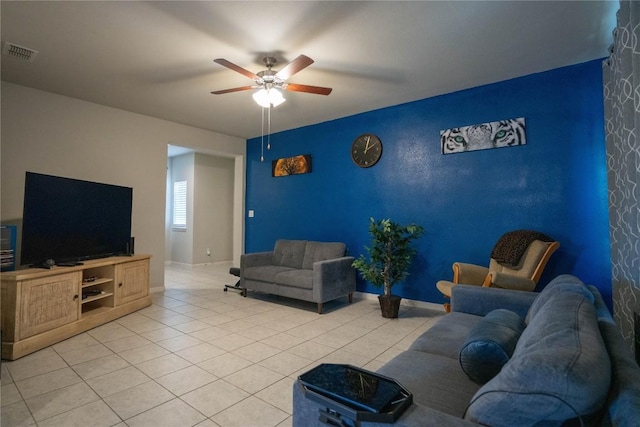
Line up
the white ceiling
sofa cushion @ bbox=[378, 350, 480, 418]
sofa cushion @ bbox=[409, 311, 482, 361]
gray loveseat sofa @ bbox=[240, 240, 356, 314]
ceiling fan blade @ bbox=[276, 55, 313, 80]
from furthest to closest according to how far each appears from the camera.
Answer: gray loveseat sofa @ bbox=[240, 240, 356, 314]
ceiling fan blade @ bbox=[276, 55, 313, 80]
the white ceiling
sofa cushion @ bbox=[409, 311, 482, 361]
sofa cushion @ bbox=[378, 350, 480, 418]

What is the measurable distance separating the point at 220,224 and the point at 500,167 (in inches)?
246

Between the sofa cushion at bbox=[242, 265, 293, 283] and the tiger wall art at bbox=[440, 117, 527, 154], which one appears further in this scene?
the sofa cushion at bbox=[242, 265, 293, 283]

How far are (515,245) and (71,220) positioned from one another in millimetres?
4605

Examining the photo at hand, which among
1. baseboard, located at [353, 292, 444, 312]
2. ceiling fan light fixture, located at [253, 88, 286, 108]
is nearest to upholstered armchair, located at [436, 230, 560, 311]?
baseboard, located at [353, 292, 444, 312]

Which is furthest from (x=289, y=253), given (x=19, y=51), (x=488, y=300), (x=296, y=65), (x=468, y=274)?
(x=19, y=51)

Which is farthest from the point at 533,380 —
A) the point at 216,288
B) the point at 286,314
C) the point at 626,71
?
the point at 216,288

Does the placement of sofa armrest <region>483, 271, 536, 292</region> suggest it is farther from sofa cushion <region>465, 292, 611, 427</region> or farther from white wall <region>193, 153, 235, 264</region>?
white wall <region>193, 153, 235, 264</region>

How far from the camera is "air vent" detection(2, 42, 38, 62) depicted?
275 cm

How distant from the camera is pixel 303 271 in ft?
13.8

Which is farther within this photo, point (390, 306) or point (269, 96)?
point (390, 306)

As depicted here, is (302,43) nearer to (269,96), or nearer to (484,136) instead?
(269,96)

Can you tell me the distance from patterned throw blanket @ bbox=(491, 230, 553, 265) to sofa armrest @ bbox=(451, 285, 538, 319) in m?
0.95

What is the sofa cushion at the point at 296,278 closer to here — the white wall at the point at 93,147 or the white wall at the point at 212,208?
the white wall at the point at 93,147

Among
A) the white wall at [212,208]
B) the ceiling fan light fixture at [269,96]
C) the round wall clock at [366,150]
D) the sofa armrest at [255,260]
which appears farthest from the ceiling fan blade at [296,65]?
the white wall at [212,208]
